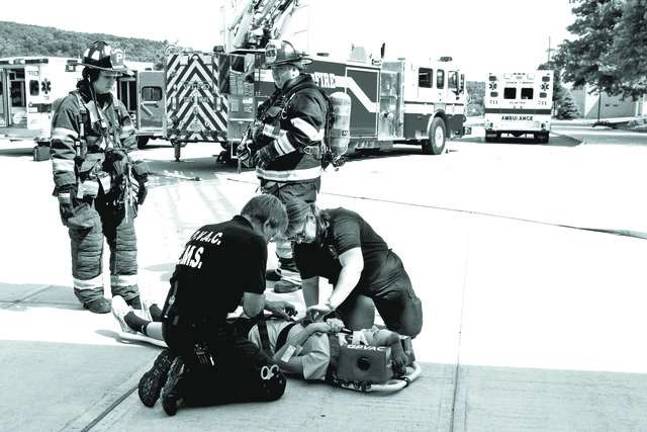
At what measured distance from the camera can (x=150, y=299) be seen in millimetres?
6031

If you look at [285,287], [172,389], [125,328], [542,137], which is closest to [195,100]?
[285,287]

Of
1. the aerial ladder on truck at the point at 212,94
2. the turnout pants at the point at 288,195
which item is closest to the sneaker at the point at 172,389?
the turnout pants at the point at 288,195

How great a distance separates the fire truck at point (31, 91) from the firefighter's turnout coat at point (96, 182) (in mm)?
13308

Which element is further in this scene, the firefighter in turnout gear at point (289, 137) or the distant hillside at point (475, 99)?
the distant hillside at point (475, 99)

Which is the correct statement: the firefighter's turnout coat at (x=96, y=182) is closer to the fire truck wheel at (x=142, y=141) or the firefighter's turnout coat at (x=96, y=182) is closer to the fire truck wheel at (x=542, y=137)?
the fire truck wheel at (x=142, y=141)

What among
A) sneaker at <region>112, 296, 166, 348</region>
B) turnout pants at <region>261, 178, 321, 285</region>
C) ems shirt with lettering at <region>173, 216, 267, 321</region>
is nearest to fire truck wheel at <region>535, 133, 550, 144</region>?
turnout pants at <region>261, 178, 321, 285</region>

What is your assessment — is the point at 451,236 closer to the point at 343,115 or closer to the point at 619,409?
the point at 343,115

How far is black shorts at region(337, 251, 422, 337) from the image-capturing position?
4746 millimetres

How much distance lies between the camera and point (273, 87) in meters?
15.1

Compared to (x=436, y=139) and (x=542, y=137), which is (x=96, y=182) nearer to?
(x=436, y=139)

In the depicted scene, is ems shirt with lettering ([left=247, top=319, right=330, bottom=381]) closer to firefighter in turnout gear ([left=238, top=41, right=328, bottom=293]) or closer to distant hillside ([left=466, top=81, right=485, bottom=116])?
firefighter in turnout gear ([left=238, top=41, right=328, bottom=293])

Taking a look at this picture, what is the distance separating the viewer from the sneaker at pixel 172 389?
3.79 m

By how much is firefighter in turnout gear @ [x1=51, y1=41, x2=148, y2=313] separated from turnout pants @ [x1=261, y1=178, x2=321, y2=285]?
0.99m

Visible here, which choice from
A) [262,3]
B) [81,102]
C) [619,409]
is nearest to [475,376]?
[619,409]
